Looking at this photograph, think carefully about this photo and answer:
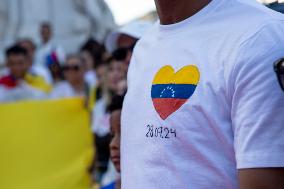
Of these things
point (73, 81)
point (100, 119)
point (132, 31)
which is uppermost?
point (132, 31)

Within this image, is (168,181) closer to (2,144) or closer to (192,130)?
(192,130)

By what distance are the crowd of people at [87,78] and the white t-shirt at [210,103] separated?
1.41 m

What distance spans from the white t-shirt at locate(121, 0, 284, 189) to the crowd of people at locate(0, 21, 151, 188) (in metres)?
1.41

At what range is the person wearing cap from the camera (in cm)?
372

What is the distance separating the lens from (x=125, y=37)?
3.85 m

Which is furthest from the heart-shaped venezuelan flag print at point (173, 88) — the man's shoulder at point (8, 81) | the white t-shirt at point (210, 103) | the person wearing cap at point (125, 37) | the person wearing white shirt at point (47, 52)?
the person wearing white shirt at point (47, 52)

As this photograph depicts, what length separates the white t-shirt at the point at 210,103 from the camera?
1438 mm

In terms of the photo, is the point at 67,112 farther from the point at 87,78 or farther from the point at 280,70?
the point at 280,70

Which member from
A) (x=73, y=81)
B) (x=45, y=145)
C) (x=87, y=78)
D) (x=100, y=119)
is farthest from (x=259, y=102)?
(x=87, y=78)

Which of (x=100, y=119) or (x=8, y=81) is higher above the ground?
(x=8, y=81)

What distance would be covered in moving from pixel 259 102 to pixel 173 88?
277mm

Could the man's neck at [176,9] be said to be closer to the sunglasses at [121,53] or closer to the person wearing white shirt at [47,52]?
the sunglasses at [121,53]

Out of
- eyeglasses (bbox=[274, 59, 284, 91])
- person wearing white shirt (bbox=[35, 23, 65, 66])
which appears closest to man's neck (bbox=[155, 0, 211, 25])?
eyeglasses (bbox=[274, 59, 284, 91])

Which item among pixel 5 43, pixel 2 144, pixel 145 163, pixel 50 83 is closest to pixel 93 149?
pixel 2 144
